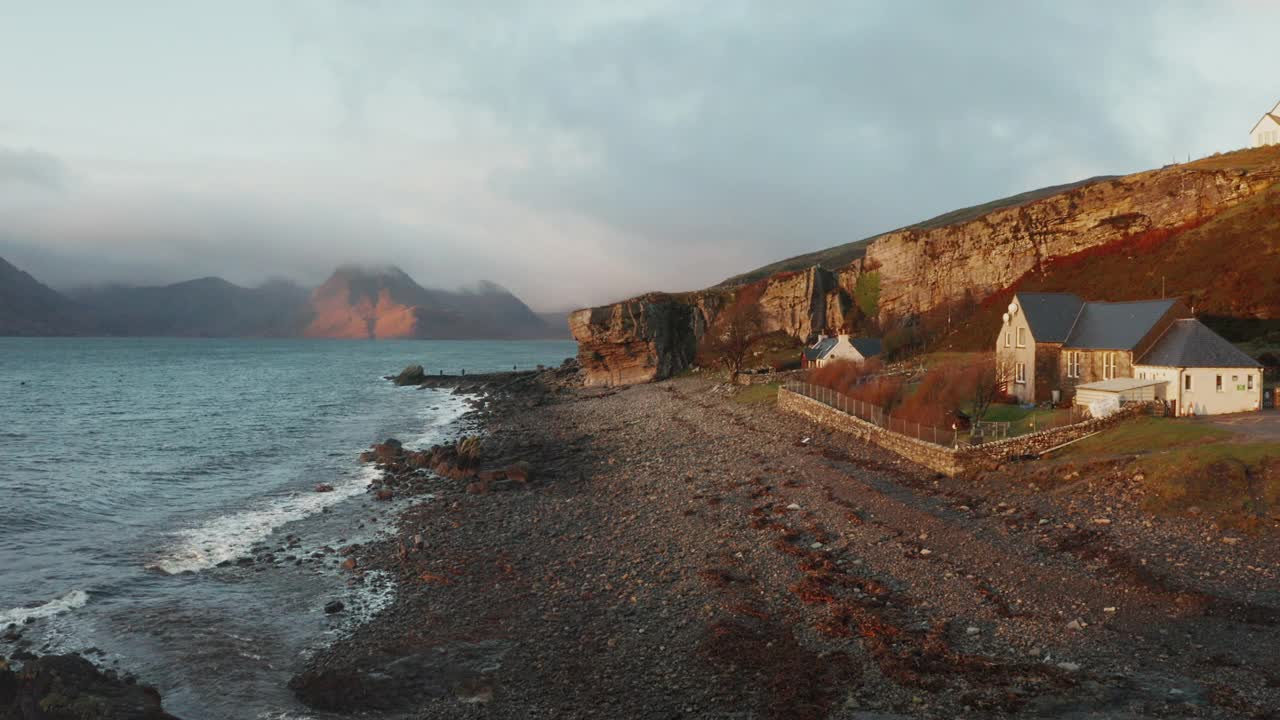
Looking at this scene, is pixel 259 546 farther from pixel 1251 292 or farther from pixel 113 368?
pixel 113 368

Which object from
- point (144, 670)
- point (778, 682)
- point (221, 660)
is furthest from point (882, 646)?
point (144, 670)

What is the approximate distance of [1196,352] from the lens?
32.4m

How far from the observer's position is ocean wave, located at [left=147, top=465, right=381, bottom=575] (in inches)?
963

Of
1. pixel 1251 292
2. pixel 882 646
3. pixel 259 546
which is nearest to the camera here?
pixel 882 646

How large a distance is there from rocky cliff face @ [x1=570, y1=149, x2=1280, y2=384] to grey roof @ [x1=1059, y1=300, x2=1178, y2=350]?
36.0 metres

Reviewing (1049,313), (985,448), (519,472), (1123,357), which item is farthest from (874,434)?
(519,472)

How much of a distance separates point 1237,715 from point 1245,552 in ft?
29.7

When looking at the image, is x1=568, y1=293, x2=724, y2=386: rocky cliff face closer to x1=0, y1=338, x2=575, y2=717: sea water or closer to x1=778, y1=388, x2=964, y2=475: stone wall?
x1=0, y1=338, x2=575, y2=717: sea water

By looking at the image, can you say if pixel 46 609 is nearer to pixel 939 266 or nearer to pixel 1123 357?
pixel 1123 357

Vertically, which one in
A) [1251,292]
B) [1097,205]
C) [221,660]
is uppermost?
[1097,205]

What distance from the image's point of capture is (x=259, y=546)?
26.0 meters

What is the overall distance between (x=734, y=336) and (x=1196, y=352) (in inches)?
1637

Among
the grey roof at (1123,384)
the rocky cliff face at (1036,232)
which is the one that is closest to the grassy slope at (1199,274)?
the rocky cliff face at (1036,232)

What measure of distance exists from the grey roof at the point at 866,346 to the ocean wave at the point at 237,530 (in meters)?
46.2
